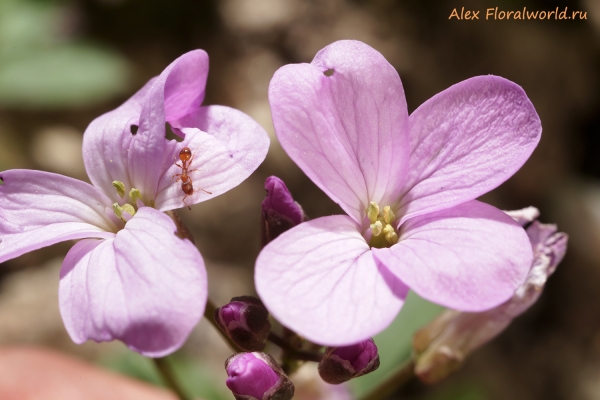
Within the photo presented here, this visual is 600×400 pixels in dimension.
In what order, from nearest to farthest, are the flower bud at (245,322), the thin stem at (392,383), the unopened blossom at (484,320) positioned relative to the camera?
1. the flower bud at (245,322)
2. the unopened blossom at (484,320)
3. the thin stem at (392,383)

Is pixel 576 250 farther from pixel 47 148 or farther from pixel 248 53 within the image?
pixel 47 148

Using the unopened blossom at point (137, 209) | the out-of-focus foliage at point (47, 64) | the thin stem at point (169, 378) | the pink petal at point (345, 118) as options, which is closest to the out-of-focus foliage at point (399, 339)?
the thin stem at point (169, 378)

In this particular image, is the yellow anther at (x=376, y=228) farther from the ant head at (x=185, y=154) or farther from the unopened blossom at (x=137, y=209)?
the ant head at (x=185, y=154)

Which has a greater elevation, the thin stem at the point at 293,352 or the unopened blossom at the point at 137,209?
the unopened blossom at the point at 137,209

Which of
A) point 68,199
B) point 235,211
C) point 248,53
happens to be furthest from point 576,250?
point 68,199

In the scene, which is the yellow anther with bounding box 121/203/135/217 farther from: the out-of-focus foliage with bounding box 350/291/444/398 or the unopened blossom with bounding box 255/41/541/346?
the out-of-focus foliage with bounding box 350/291/444/398
